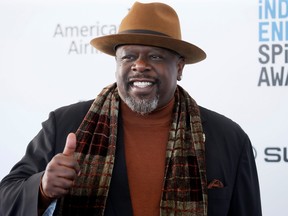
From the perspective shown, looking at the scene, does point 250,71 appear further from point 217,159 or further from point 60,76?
point 60,76

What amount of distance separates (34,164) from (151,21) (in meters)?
0.70

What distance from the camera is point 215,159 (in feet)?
6.56

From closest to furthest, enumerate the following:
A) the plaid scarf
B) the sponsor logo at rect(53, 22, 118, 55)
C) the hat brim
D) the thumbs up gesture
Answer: the thumbs up gesture → the plaid scarf → the hat brim → the sponsor logo at rect(53, 22, 118, 55)

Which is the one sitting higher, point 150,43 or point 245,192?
point 150,43

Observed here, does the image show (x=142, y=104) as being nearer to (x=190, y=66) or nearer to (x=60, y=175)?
(x=60, y=175)

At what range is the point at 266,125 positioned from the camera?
2668 mm

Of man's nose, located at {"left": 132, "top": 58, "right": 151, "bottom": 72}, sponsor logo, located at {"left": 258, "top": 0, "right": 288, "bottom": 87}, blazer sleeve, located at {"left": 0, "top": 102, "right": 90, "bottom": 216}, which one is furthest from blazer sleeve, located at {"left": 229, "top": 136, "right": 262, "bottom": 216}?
sponsor logo, located at {"left": 258, "top": 0, "right": 288, "bottom": 87}

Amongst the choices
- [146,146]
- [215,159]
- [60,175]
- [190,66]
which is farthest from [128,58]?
[190,66]

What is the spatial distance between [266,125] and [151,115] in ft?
2.76

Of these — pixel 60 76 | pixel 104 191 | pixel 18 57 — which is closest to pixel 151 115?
pixel 104 191

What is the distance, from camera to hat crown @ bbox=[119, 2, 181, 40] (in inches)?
79.7

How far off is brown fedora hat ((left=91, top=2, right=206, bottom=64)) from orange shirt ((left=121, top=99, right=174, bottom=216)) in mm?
244

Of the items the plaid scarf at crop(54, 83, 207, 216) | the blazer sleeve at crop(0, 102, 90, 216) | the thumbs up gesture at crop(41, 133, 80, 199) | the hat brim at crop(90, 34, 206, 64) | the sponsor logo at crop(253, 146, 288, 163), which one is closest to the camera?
the thumbs up gesture at crop(41, 133, 80, 199)

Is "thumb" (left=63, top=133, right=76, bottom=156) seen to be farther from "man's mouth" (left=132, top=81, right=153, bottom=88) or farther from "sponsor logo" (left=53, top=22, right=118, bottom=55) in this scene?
"sponsor logo" (left=53, top=22, right=118, bottom=55)
